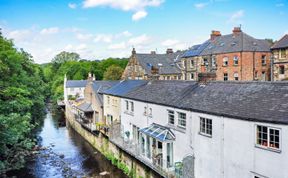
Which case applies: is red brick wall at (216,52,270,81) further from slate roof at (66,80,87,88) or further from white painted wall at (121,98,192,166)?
slate roof at (66,80,87,88)

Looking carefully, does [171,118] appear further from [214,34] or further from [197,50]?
[214,34]

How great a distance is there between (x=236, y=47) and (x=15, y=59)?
32.8 m

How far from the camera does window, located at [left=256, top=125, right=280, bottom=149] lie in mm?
13375

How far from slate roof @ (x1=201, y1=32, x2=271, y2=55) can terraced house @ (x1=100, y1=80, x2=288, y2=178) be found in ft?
81.8

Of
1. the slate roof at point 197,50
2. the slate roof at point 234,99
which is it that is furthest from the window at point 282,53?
the slate roof at point 234,99

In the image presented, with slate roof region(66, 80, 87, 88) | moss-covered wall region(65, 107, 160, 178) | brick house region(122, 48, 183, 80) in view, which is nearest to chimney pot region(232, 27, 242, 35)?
brick house region(122, 48, 183, 80)

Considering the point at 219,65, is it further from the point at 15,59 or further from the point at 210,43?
the point at 15,59

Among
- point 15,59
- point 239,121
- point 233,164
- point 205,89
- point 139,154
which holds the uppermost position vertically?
point 15,59

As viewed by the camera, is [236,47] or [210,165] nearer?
[210,165]

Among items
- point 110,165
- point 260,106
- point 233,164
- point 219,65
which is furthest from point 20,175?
point 219,65

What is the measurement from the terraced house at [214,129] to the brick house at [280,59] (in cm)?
2471

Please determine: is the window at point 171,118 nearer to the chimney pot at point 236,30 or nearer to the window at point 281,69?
the window at point 281,69

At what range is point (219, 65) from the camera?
49250 millimetres

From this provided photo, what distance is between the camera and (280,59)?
4319cm
